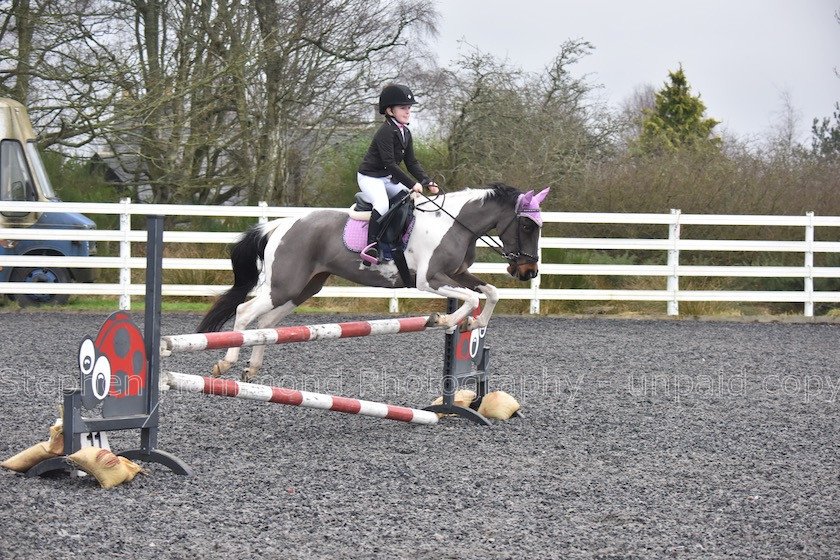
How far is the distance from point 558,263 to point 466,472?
8.98m

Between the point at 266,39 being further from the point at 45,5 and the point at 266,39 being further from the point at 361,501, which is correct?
the point at 361,501

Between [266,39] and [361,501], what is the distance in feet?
41.2

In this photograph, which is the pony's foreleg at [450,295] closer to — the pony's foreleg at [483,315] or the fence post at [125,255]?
the pony's foreleg at [483,315]

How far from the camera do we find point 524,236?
268 inches

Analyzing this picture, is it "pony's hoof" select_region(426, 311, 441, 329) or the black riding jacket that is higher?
the black riding jacket

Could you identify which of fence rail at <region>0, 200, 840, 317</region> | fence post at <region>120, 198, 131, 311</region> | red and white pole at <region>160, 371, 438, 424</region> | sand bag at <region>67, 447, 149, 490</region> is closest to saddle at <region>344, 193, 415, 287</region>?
red and white pole at <region>160, 371, 438, 424</region>

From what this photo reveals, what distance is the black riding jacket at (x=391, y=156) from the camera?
22.1 ft

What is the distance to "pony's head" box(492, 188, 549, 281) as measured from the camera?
22.2ft

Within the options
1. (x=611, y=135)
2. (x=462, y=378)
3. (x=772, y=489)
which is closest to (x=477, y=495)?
(x=772, y=489)

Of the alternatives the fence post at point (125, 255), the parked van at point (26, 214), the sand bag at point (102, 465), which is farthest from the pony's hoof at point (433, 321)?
the parked van at point (26, 214)

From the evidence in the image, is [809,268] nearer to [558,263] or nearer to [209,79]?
[558,263]

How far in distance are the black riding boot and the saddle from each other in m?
0.04

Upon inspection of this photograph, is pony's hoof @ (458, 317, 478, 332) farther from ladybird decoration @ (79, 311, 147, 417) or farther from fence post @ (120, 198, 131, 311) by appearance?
fence post @ (120, 198, 131, 311)

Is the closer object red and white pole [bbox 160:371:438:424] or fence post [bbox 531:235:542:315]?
red and white pole [bbox 160:371:438:424]
